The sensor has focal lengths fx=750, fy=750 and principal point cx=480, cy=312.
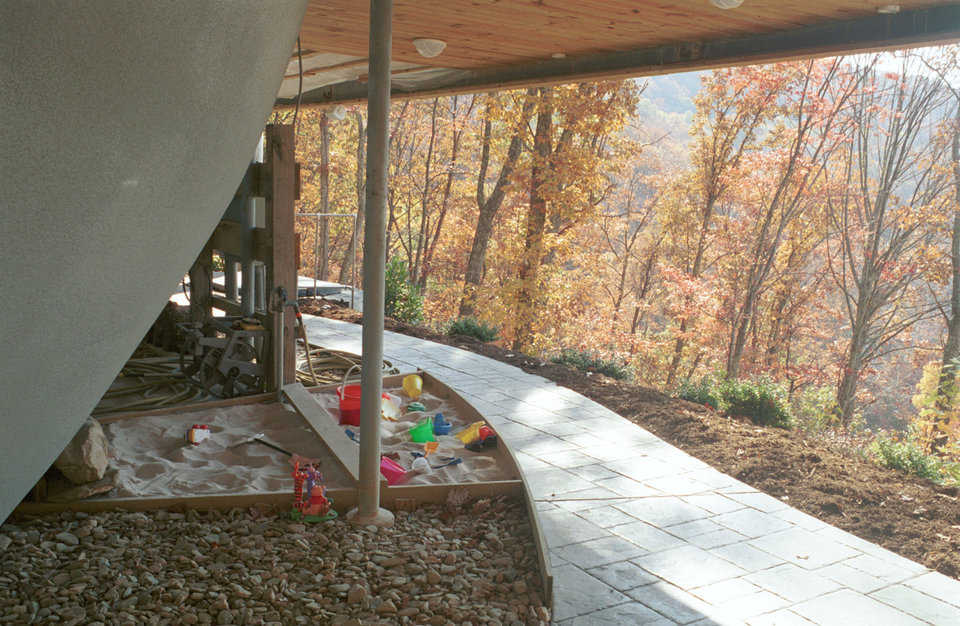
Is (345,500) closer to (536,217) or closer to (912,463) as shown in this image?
(912,463)

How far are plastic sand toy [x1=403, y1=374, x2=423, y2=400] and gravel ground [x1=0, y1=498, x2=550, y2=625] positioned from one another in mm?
1817

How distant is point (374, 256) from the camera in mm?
2912

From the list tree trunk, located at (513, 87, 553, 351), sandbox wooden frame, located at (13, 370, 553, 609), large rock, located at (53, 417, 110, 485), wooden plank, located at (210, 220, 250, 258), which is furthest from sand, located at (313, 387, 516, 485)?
tree trunk, located at (513, 87, 553, 351)

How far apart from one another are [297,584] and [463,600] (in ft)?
1.89

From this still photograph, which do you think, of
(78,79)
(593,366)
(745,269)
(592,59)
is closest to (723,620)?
(78,79)

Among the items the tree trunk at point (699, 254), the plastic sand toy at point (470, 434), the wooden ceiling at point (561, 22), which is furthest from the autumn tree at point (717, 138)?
the plastic sand toy at point (470, 434)

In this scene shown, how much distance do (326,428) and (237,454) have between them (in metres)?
0.50

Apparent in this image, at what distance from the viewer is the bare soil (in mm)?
3908

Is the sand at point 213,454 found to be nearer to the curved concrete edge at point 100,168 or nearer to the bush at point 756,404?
the curved concrete edge at point 100,168

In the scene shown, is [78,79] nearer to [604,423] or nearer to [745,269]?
[604,423]

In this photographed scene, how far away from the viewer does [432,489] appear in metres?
3.39

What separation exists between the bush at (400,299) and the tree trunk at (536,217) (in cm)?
412

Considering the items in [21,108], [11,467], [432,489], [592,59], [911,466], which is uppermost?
[592,59]

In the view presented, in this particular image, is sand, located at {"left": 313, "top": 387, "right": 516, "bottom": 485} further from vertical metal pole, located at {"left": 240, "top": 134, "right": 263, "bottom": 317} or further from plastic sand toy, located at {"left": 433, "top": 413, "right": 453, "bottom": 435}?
vertical metal pole, located at {"left": 240, "top": 134, "right": 263, "bottom": 317}
